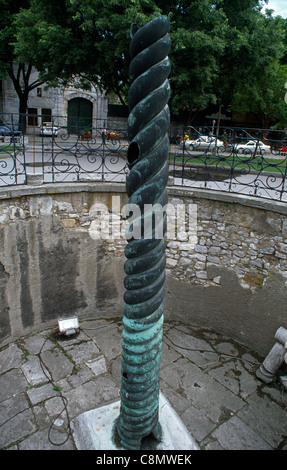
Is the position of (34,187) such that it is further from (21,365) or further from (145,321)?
(145,321)

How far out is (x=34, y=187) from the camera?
5.26 meters

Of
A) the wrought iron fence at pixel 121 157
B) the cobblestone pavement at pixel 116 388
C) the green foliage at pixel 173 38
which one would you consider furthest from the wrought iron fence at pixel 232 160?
the green foliage at pixel 173 38

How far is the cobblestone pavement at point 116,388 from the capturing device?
4.04 metres

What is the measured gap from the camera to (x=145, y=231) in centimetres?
216

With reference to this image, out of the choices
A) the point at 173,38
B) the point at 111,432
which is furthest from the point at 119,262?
the point at 173,38

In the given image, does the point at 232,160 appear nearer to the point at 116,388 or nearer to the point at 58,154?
the point at 58,154

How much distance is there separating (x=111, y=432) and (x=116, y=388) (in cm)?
198

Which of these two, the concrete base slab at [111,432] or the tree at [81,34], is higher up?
the tree at [81,34]

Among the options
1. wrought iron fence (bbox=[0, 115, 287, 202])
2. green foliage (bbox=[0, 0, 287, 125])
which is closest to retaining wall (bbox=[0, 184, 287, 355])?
wrought iron fence (bbox=[0, 115, 287, 202])

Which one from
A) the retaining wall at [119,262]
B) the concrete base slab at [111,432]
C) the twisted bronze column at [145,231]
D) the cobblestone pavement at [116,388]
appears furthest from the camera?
the retaining wall at [119,262]

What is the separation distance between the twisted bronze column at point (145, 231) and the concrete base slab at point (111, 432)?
0.10 meters

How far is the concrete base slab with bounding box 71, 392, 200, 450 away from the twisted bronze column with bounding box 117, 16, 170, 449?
99 mm

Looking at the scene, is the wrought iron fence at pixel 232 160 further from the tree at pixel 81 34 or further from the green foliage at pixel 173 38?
the tree at pixel 81 34
